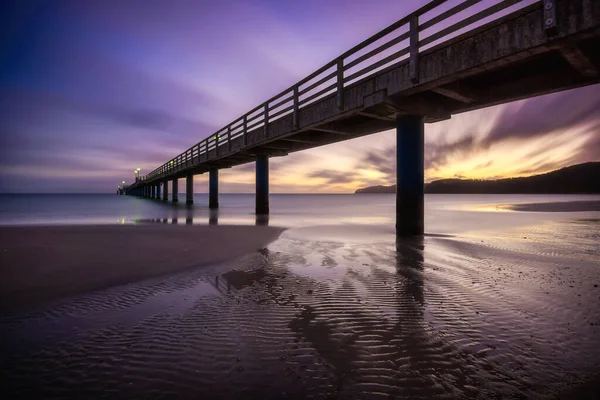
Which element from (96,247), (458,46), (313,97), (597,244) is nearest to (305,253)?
(96,247)

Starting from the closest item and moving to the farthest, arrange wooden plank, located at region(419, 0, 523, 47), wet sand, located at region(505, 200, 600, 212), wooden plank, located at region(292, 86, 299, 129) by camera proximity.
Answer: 1. wooden plank, located at region(419, 0, 523, 47)
2. wooden plank, located at region(292, 86, 299, 129)
3. wet sand, located at region(505, 200, 600, 212)

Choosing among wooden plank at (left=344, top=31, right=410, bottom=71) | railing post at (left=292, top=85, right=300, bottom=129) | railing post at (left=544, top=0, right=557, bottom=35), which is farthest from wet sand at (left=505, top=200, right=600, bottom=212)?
railing post at (left=544, top=0, right=557, bottom=35)

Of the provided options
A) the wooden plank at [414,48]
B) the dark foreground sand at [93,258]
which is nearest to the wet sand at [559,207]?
the wooden plank at [414,48]

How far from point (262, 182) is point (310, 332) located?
19.0 m

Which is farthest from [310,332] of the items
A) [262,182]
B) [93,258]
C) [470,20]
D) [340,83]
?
[262,182]

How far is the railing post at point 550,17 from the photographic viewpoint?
6.06 m

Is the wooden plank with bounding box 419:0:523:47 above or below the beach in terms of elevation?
above

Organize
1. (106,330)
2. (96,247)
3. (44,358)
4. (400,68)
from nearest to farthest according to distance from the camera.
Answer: (44,358) < (106,330) < (96,247) < (400,68)

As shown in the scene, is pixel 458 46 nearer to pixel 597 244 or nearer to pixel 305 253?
pixel 305 253

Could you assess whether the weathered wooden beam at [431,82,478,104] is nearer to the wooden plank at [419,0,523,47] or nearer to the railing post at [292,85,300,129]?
the wooden plank at [419,0,523,47]

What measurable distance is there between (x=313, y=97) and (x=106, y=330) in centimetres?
1140

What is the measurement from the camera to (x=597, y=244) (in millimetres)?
9703

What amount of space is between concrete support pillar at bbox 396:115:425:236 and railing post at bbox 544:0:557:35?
493cm

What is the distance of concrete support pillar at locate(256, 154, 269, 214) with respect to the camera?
71.2 ft
